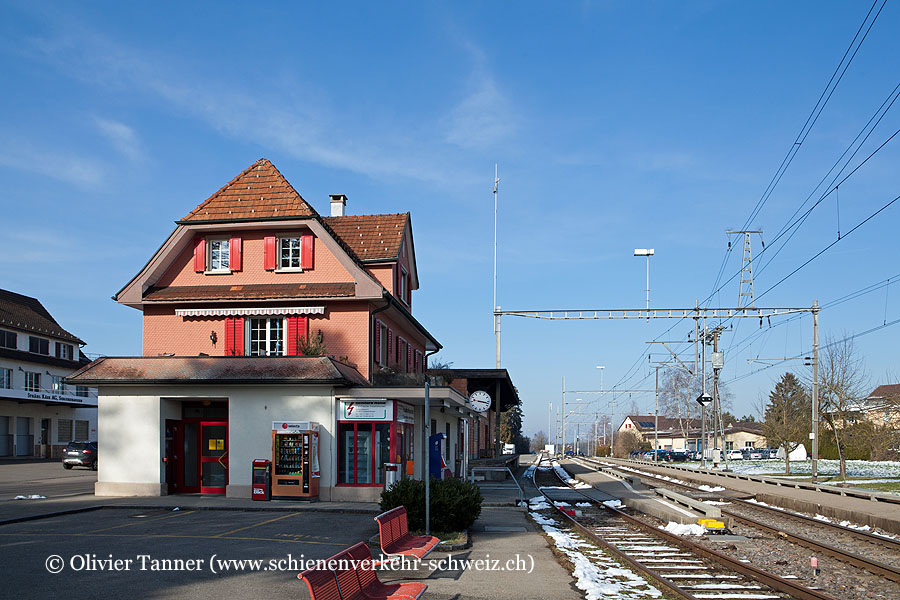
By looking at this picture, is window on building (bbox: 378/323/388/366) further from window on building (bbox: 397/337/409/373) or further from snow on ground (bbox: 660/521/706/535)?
snow on ground (bbox: 660/521/706/535)

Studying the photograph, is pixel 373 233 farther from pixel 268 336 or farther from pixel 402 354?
pixel 268 336

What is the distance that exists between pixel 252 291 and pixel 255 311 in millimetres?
689

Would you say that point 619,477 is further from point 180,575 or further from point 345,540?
point 180,575

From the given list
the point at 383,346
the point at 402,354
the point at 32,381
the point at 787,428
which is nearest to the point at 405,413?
the point at 383,346

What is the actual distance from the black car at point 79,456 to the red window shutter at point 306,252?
60.2 ft

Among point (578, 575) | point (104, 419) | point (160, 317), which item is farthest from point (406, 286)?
point (578, 575)

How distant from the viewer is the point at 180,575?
440 inches

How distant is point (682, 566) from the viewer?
12.8 meters

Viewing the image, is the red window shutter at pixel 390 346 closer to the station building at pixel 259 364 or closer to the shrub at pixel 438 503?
the station building at pixel 259 364

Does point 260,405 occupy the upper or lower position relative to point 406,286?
lower

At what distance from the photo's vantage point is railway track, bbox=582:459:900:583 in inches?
512

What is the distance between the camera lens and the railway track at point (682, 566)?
10.6 metres

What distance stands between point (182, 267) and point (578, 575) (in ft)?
62.8

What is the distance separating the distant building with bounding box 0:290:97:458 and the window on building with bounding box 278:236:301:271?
28.6 metres
